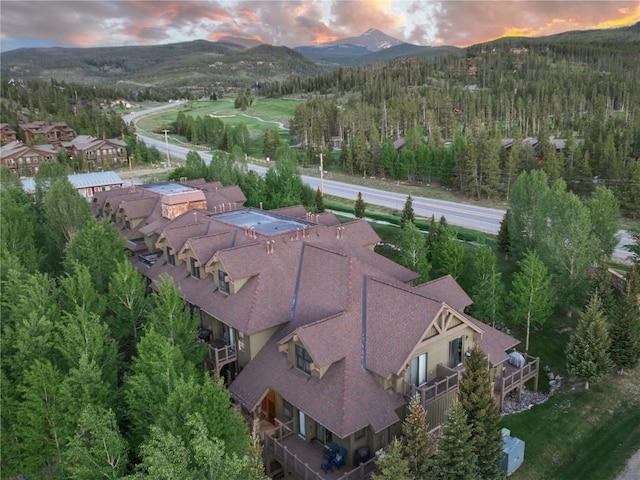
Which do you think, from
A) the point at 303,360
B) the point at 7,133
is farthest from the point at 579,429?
the point at 7,133

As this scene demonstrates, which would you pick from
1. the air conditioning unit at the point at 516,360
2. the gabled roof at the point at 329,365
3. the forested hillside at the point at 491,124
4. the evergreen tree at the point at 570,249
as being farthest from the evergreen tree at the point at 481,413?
the forested hillside at the point at 491,124

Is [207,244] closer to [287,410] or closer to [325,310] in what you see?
[325,310]

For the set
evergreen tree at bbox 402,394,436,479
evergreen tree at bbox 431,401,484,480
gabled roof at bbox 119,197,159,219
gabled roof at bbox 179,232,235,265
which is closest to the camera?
evergreen tree at bbox 402,394,436,479

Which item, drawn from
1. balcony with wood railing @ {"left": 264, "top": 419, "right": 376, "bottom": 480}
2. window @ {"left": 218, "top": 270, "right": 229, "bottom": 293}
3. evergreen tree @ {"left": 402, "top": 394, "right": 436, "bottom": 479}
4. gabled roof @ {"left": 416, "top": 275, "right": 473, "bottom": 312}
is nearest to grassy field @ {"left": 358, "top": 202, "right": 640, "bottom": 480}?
gabled roof @ {"left": 416, "top": 275, "right": 473, "bottom": 312}

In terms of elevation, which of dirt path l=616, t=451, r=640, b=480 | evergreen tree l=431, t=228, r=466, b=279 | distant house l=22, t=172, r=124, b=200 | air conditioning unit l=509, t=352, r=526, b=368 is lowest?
→ dirt path l=616, t=451, r=640, b=480

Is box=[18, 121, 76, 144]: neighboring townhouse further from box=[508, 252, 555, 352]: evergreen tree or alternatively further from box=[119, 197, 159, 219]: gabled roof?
box=[508, 252, 555, 352]: evergreen tree

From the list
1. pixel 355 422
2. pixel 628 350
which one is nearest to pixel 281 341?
pixel 355 422

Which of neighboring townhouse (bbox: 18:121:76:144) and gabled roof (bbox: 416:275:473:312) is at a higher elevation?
neighboring townhouse (bbox: 18:121:76:144)

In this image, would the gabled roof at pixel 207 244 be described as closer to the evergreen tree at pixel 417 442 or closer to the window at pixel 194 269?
the window at pixel 194 269
